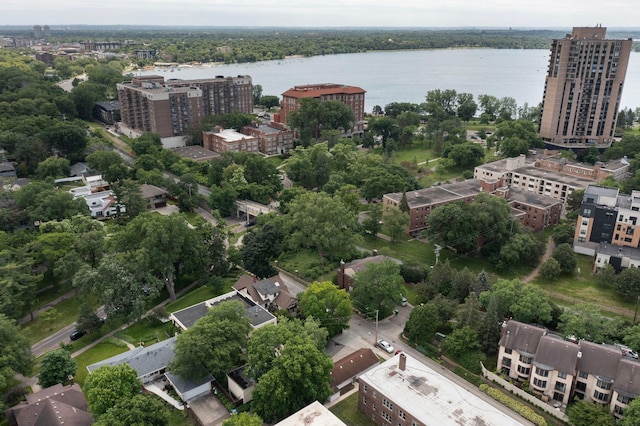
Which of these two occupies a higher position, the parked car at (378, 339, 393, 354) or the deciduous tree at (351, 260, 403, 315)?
the deciduous tree at (351, 260, 403, 315)

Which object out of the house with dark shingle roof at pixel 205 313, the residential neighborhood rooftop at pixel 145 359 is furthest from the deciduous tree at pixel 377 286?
the residential neighborhood rooftop at pixel 145 359

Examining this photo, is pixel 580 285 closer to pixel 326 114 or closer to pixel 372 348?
pixel 372 348

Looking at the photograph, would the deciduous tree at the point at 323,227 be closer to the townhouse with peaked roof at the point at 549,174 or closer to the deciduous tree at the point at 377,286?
the deciduous tree at the point at 377,286

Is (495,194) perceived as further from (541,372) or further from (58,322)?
(58,322)

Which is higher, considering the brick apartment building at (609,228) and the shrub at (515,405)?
the brick apartment building at (609,228)

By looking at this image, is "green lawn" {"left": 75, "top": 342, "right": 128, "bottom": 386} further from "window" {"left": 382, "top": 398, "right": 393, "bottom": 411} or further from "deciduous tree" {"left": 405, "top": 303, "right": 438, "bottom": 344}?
"deciduous tree" {"left": 405, "top": 303, "right": 438, "bottom": 344}

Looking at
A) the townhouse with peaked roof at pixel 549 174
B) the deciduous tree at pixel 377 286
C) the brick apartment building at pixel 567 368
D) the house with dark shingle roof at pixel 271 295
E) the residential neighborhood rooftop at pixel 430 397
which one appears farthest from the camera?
the townhouse with peaked roof at pixel 549 174

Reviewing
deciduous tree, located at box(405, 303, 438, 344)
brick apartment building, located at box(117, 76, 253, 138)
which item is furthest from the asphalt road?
brick apartment building, located at box(117, 76, 253, 138)
